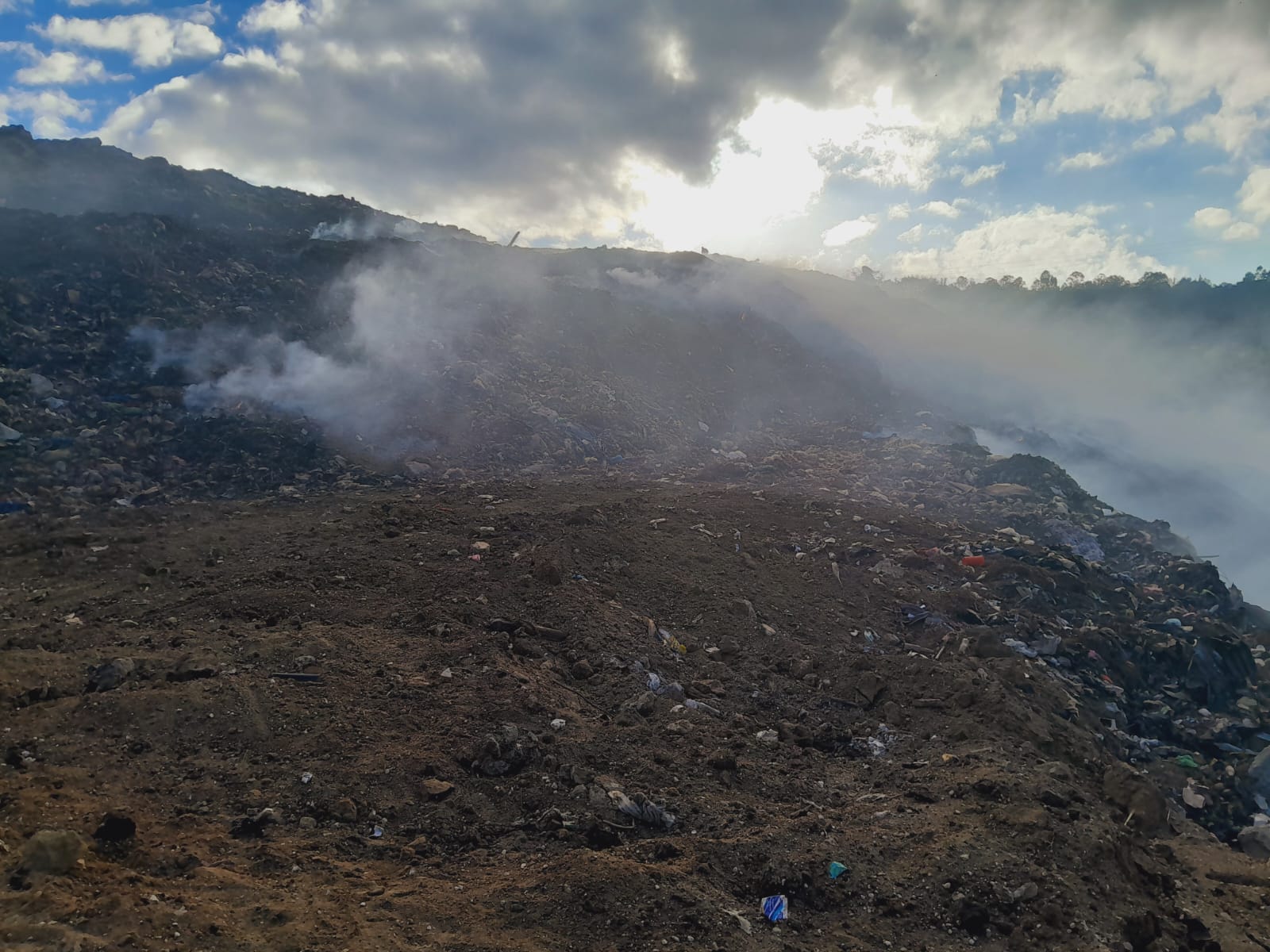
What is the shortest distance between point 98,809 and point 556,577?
3.71 meters

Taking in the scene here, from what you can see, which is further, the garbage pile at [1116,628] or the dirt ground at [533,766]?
the garbage pile at [1116,628]

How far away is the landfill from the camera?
301cm

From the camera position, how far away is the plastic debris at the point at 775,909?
3029 millimetres

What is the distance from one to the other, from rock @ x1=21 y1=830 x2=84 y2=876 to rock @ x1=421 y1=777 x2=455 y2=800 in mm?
1477

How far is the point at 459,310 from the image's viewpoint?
1761cm

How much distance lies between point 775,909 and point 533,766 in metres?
1.55

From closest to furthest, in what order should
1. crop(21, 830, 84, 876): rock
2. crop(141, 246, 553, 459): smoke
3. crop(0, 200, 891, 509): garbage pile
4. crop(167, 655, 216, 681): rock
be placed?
crop(21, 830, 84, 876): rock → crop(167, 655, 216, 681): rock → crop(0, 200, 891, 509): garbage pile → crop(141, 246, 553, 459): smoke

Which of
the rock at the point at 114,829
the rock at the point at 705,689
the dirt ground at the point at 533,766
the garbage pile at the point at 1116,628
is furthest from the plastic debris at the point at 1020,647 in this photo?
the rock at the point at 114,829

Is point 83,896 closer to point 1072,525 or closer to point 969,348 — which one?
point 1072,525

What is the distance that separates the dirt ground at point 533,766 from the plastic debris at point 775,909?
0.18 ft

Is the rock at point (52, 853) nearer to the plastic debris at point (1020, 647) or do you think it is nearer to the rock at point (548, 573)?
the rock at point (548, 573)

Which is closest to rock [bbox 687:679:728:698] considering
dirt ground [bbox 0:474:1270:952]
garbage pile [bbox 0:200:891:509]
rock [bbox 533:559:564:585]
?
dirt ground [bbox 0:474:1270:952]

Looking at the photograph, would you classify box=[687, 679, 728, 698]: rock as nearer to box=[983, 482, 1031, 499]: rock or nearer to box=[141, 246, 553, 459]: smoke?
box=[141, 246, 553, 459]: smoke

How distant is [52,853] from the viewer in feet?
8.73
